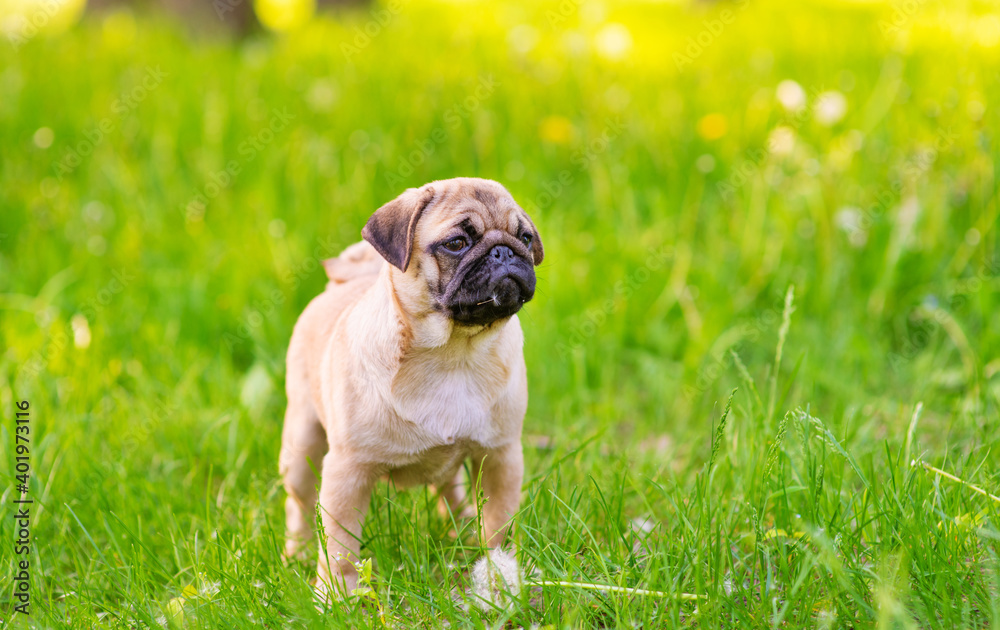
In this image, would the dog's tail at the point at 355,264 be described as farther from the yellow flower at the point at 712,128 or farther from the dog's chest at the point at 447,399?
the yellow flower at the point at 712,128

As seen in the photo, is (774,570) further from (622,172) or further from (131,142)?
(131,142)

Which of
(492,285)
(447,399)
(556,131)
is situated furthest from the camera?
(556,131)

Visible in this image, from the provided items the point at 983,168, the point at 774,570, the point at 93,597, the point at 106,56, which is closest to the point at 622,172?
the point at 983,168

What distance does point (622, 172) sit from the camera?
5.62 m

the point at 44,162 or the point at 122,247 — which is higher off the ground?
the point at 44,162

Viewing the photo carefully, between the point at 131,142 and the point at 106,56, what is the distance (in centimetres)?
179
